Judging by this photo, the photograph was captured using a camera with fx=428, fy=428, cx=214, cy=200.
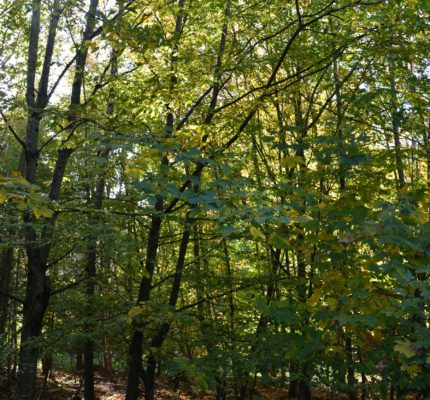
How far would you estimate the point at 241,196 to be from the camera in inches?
105

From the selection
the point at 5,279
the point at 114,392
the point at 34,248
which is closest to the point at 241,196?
the point at 34,248

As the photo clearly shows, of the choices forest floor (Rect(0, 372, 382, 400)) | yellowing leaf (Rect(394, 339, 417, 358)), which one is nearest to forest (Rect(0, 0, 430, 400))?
yellowing leaf (Rect(394, 339, 417, 358))

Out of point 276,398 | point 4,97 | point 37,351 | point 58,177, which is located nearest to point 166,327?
point 37,351

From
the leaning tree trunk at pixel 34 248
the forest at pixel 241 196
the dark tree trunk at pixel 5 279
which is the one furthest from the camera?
the dark tree trunk at pixel 5 279

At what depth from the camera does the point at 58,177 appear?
6.23 m

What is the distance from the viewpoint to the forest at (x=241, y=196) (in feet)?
9.36

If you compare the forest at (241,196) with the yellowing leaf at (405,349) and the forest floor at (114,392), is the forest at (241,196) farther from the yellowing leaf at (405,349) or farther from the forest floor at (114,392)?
the forest floor at (114,392)

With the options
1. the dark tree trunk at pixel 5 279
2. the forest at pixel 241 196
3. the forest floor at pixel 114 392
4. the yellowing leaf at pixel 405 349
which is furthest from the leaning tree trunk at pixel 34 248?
the forest floor at pixel 114 392

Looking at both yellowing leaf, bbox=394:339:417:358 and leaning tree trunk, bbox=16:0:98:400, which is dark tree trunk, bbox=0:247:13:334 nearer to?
leaning tree trunk, bbox=16:0:98:400

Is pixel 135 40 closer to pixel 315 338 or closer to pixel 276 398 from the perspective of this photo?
pixel 315 338

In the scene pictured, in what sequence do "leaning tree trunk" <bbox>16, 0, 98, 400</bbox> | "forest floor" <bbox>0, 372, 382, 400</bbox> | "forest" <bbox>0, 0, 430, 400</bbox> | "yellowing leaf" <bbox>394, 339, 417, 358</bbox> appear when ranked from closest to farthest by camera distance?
"yellowing leaf" <bbox>394, 339, 417, 358</bbox>
"forest" <bbox>0, 0, 430, 400</bbox>
"leaning tree trunk" <bbox>16, 0, 98, 400</bbox>
"forest floor" <bbox>0, 372, 382, 400</bbox>

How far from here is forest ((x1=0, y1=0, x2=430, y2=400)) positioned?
2.85 meters

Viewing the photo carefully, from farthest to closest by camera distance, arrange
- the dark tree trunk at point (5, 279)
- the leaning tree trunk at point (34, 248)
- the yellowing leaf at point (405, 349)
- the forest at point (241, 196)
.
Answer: the dark tree trunk at point (5, 279) < the leaning tree trunk at point (34, 248) < the forest at point (241, 196) < the yellowing leaf at point (405, 349)

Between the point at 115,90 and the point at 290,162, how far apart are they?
3.64 metres
